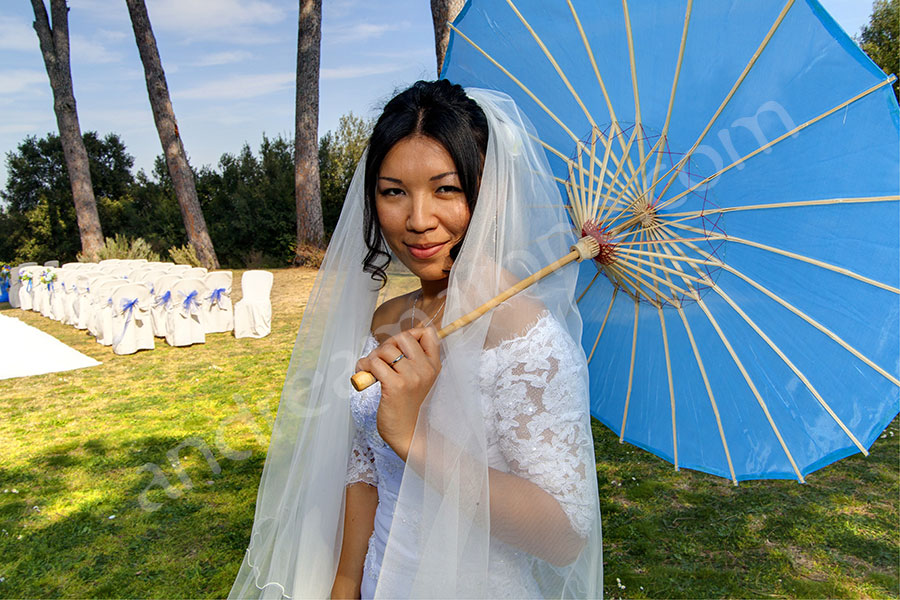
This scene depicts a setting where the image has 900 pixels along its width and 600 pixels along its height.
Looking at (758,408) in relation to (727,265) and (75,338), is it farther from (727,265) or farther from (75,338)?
(75,338)

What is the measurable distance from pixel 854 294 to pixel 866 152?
0.36 meters

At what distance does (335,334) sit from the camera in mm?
1938

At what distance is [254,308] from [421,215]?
980 centimetres

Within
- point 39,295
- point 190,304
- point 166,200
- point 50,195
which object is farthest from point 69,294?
point 50,195

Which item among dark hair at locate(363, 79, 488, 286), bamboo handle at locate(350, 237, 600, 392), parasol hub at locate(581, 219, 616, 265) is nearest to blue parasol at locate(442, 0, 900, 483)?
parasol hub at locate(581, 219, 616, 265)

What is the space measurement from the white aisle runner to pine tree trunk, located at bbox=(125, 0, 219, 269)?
6.08 meters

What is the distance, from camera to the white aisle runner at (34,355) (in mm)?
9281

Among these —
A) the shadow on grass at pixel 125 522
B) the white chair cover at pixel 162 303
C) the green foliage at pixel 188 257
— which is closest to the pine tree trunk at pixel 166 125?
the green foliage at pixel 188 257

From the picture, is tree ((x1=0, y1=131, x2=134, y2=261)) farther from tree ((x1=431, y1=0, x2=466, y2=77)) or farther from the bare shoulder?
the bare shoulder

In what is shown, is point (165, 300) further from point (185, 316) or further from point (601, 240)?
point (601, 240)

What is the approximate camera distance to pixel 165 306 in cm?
1017

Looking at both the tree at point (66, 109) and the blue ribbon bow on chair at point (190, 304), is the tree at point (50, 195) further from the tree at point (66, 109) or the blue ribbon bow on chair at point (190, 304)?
the blue ribbon bow on chair at point (190, 304)

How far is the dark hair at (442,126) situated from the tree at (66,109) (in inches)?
806

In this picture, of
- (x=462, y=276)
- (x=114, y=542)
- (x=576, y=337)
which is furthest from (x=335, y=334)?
(x=114, y=542)
